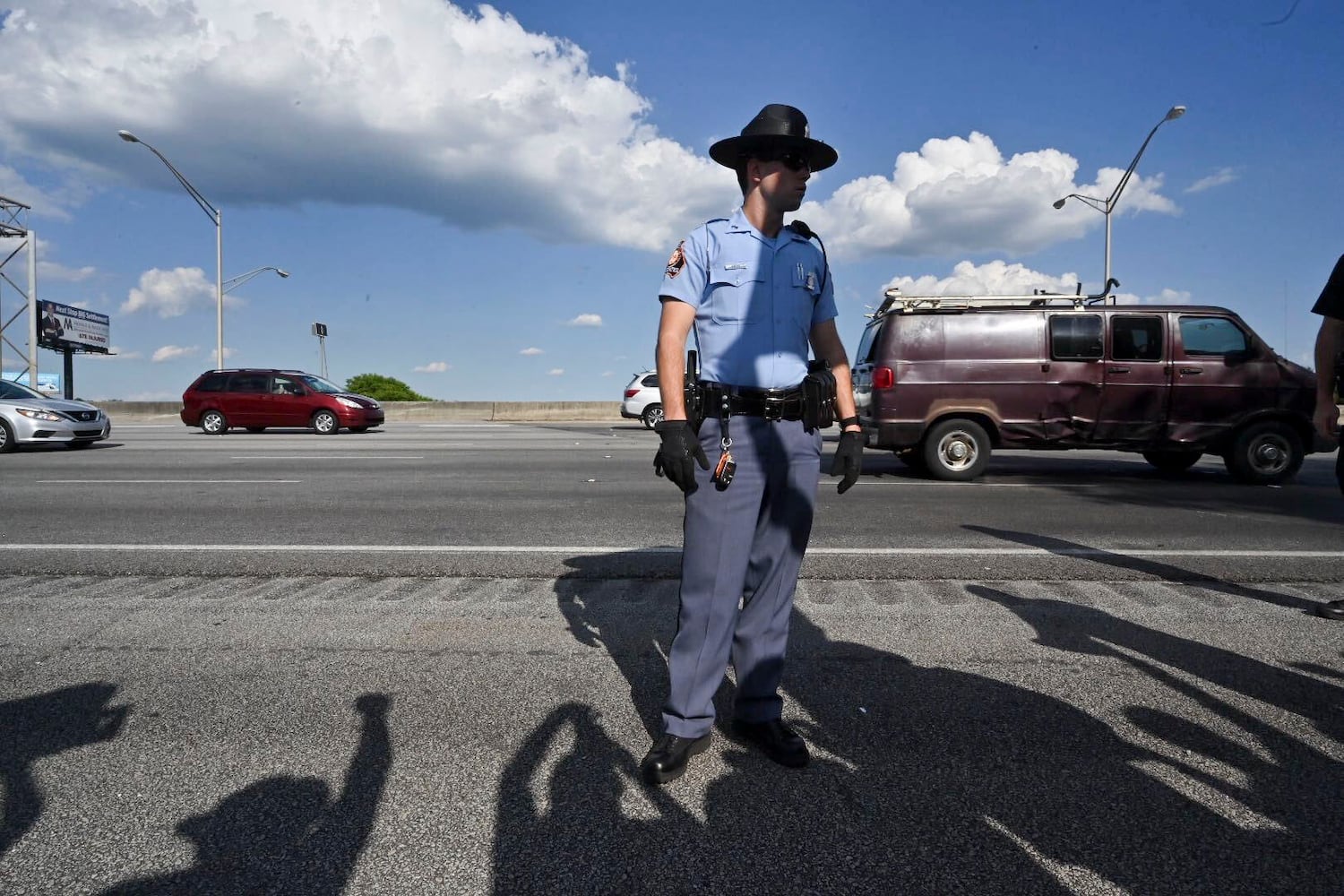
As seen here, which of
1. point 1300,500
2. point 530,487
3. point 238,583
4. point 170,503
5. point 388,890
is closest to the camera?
point 388,890

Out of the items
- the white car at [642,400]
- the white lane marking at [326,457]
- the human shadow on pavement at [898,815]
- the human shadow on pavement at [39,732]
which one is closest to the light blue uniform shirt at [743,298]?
the human shadow on pavement at [898,815]

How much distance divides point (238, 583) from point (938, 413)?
7.61m

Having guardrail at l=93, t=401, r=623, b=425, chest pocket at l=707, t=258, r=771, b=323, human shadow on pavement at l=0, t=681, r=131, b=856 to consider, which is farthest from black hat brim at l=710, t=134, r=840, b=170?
guardrail at l=93, t=401, r=623, b=425

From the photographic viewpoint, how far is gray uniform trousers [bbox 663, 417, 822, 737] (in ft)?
8.46

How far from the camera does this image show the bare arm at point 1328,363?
3.72 meters

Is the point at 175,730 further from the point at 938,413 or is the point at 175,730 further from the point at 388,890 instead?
the point at 938,413

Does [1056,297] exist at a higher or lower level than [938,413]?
higher

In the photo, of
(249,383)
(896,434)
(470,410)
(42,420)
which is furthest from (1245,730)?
(470,410)

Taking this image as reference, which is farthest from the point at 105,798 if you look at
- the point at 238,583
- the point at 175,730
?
the point at 238,583

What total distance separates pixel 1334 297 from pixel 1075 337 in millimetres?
6365

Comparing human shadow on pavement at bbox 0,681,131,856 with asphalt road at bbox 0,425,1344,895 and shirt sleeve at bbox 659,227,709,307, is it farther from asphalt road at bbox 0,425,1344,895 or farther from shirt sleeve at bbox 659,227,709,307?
shirt sleeve at bbox 659,227,709,307

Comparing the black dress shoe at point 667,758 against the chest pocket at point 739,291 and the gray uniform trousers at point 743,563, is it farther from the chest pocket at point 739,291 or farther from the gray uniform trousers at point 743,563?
the chest pocket at point 739,291

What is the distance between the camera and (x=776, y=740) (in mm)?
2623

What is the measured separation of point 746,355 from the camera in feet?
8.63
